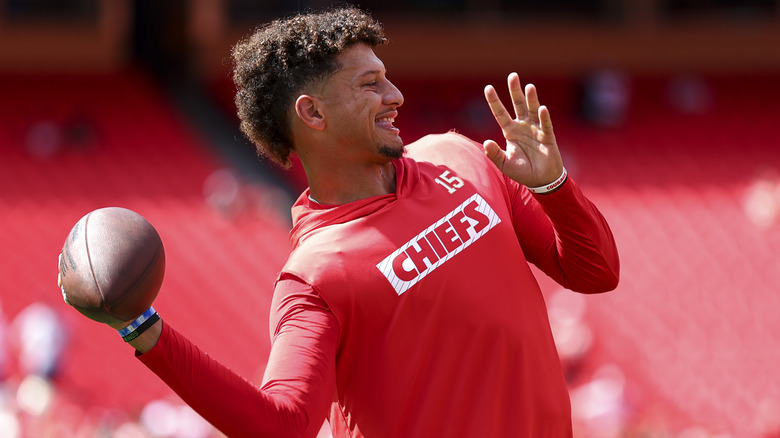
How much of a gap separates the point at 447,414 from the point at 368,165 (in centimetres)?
56

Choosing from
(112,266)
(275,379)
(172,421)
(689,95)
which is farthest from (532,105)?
(689,95)

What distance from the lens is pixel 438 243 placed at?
205 cm

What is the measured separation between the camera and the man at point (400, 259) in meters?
1.97

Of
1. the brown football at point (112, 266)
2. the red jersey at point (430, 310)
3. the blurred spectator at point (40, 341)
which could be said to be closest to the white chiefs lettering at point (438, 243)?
the red jersey at point (430, 310)

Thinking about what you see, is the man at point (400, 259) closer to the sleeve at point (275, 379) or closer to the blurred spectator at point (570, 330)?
the sleeve at point (275, 379)

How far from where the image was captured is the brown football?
1788 millimetres

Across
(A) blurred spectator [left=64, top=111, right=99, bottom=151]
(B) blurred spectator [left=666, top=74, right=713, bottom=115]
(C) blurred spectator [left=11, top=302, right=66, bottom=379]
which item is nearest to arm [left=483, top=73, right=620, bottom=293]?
(C) blurred spectator [left=11, top=302, right=66, bottom=379]

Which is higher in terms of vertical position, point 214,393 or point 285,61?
point 285,61

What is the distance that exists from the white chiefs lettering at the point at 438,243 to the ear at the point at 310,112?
0.33 m

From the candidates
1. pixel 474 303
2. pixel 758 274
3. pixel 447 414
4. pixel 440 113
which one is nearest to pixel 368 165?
pixel 474 303

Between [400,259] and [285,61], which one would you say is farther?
[285,61]

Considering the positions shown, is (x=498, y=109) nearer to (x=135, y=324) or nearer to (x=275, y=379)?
(x=275, y=379)

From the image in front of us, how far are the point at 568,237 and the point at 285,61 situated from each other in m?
0.71

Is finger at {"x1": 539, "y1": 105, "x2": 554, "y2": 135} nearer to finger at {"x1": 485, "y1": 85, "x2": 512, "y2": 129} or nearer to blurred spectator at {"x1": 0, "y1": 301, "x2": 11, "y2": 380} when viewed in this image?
finger at {"x1": 485, "y1": 85, "x2": 512, "y2": 129}
